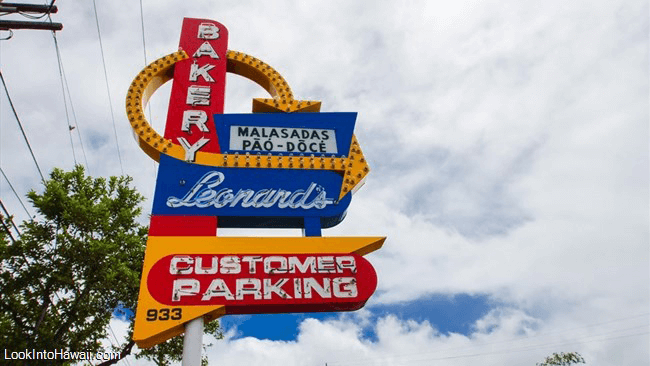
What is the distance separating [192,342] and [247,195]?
106 inches

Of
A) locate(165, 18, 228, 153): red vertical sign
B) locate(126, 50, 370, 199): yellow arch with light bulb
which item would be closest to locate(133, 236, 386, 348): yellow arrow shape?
locate(126, 50, 370, 199): yellow arch with light bulb

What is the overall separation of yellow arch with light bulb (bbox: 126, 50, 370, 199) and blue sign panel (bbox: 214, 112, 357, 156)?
0.80 ft

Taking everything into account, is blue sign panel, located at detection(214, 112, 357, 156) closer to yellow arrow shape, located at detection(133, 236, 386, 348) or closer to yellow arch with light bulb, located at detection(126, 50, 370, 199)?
yellow arch with light bulb, located at detection(126, 50, 370, 199)

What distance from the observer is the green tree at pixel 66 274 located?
11.9 m

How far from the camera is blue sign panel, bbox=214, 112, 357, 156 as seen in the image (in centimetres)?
873

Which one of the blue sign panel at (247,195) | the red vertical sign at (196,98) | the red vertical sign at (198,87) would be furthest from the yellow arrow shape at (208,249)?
the red vertical sign at (198,87)

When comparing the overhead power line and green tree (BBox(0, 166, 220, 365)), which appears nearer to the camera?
the overhead power line

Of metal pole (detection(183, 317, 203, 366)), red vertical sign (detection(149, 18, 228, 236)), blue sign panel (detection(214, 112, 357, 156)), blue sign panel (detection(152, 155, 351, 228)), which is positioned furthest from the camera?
blue sign panel (detection(214, 112, 357, 156))

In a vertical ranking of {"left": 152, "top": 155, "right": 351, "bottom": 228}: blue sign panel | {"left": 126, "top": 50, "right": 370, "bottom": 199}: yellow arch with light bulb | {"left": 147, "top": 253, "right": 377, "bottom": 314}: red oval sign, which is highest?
{"left": 126, "top": 50, "right": 370, "bottom": 199}: yellow arch with light bulb

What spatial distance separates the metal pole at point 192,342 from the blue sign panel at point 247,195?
77.5 inches

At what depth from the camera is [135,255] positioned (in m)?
13.8

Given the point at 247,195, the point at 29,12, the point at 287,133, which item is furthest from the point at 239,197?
the point at 29,12

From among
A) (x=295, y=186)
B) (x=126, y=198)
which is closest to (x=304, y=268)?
(x=295, y=186)

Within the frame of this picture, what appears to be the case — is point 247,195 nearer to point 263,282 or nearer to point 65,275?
point 263,282
